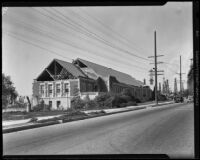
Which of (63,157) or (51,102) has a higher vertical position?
(51,102)

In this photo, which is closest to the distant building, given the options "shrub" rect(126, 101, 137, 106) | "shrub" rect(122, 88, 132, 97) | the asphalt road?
"shrub" rect(122, 88, 132, 97)

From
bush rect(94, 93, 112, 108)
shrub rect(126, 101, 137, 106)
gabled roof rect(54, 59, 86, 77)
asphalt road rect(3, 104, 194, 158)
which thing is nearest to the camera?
asphalt road rect(3, 104, 194, 158)

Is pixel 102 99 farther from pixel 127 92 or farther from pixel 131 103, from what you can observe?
pixel 127 92

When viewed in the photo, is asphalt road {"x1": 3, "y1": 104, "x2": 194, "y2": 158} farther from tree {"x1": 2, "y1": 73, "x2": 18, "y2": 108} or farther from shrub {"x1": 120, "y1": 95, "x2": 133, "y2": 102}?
shrub {"x1": 120, "y1": 95, "x2": 133, "y2": 102}

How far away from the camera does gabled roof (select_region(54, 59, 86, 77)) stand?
617 centimetres

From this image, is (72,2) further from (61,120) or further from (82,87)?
(61,120)

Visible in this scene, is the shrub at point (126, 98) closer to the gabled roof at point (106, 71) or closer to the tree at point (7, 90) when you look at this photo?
the gabled roof at point (106, 71)

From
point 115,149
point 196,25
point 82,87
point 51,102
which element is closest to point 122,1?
point 196,25

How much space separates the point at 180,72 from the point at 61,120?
9024 mm

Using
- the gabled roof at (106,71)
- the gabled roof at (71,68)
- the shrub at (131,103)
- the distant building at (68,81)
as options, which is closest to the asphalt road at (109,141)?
the shrub at (131,103)

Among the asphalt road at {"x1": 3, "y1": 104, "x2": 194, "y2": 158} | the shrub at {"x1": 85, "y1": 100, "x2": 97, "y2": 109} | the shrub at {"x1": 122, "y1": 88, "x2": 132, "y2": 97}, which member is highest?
the shrub at {"x1": 122, "y1": 88, "x2": 132, "y2": 97}

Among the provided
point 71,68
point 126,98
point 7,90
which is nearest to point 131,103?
point 126,98

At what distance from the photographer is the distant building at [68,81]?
635 cm

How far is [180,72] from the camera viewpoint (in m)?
6.05
